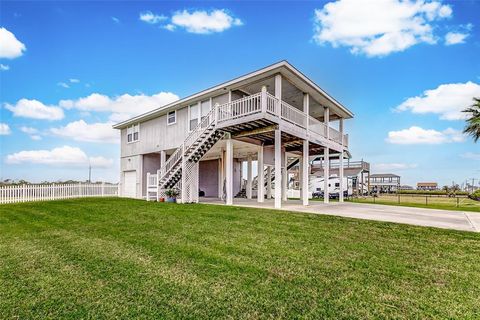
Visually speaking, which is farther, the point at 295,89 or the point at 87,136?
the point at 87,136

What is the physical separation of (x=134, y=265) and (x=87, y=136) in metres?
24.6

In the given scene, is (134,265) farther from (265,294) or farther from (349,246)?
(349,246)

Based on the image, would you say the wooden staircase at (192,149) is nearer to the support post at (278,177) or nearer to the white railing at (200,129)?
the white railing at (200,129)

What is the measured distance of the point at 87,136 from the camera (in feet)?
80.6

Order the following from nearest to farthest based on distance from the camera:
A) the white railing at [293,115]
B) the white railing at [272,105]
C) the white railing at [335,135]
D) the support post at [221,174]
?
the white railing at [272,105], the white railing at [293,115], the white railing at [335,135], the support post at [221,174]

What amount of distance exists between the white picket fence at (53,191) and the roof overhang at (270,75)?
639 centimetres

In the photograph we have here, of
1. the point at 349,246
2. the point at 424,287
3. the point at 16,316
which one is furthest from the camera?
the point at 349,246

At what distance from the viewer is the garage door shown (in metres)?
19.7

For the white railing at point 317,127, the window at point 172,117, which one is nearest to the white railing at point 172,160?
the window at point 172,117

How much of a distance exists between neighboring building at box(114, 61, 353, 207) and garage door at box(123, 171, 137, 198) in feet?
0.25

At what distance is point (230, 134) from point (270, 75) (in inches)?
135

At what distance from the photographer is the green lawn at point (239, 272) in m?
2.70

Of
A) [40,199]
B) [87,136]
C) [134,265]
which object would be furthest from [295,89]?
[87,136]

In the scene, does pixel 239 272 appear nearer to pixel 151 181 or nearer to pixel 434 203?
pixel 151 181
